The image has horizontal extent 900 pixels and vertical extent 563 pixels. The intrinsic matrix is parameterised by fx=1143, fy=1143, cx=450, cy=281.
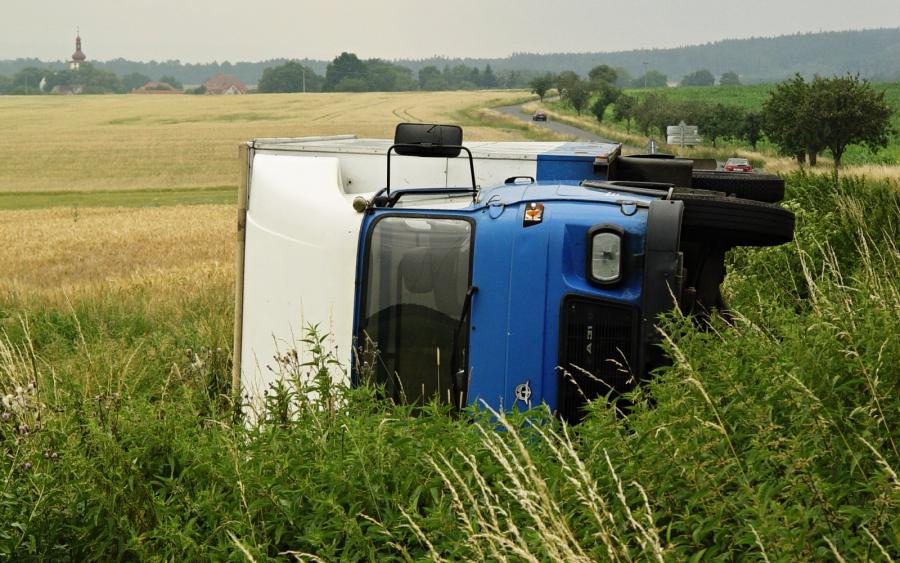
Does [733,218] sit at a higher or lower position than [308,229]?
higher

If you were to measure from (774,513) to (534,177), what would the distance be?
4938mm

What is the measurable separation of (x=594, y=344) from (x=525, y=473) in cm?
220

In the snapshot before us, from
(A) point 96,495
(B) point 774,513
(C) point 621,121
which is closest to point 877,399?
(B) point 774,513

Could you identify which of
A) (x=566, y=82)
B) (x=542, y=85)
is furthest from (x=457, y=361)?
(x=542, y=85)

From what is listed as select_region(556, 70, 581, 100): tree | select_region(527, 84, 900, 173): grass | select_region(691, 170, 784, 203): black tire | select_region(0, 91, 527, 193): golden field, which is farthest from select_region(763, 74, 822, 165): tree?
select_region(556, 70, 581, 100): tree

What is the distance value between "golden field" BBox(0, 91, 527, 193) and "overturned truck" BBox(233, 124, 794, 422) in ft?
164

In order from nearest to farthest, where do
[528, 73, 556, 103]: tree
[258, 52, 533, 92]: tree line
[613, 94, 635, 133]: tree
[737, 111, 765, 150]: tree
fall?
[737, 111, 765, 150]: tree < [613, 94, 635, 133]: tree < [528, 73, 556, 103]: tree < [258, 52, 533, 92]: tree line

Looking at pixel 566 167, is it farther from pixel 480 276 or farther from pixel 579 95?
pixel 579 95

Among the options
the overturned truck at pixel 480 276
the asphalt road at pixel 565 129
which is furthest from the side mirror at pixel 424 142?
the asphalt road at pixel 565 129

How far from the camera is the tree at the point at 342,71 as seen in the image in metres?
185

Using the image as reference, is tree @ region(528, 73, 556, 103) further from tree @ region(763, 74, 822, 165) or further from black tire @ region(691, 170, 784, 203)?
black tire @ region(691, 170, 784, 203)

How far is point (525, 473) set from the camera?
145 inches

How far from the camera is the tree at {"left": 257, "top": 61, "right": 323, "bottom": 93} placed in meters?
192

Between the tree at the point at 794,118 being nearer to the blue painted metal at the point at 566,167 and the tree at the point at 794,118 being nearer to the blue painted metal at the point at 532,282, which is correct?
the blue painted metal at the point at 566,167
